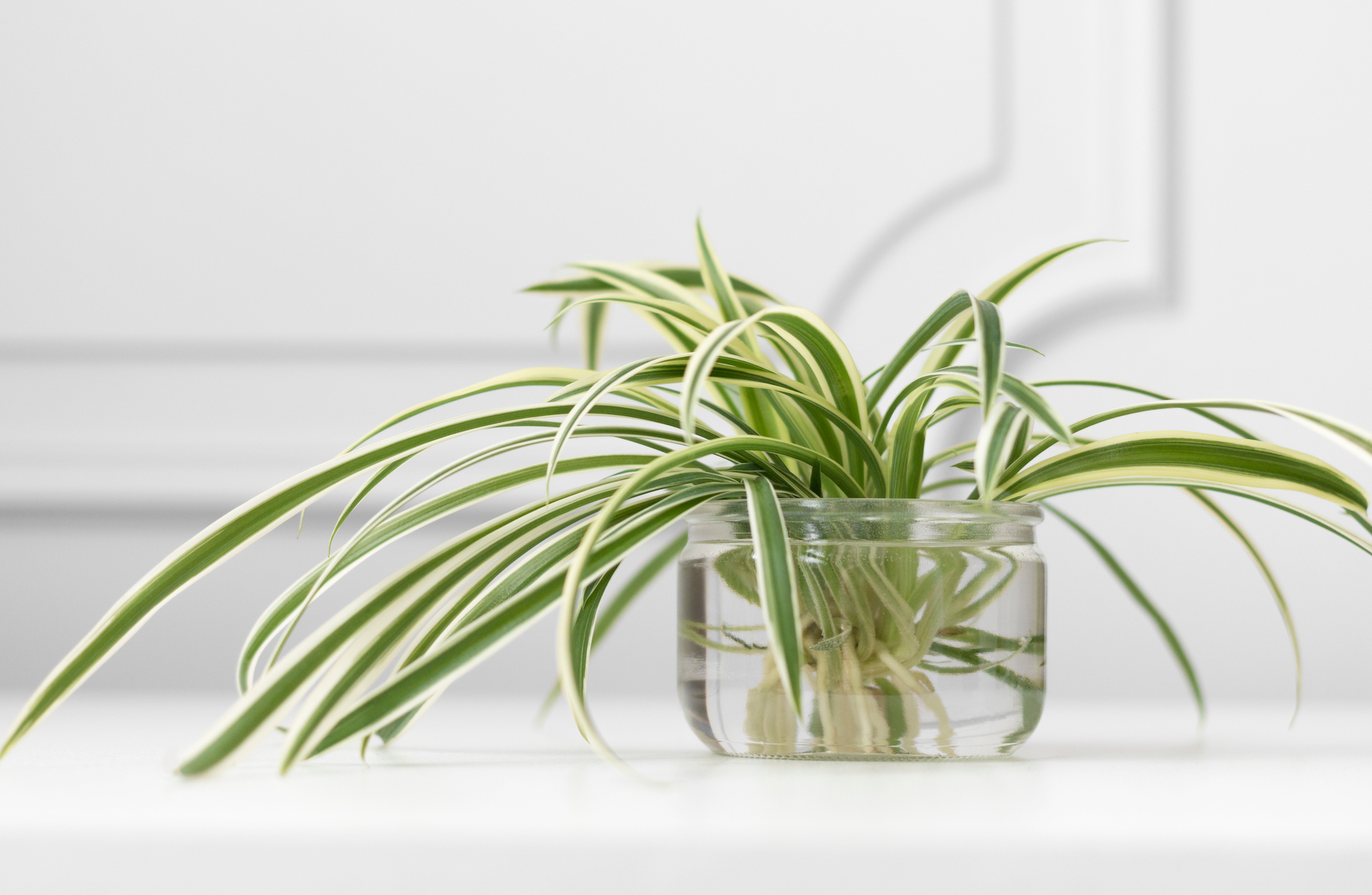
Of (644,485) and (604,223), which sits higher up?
(604,223)

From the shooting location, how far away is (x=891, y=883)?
0.83ft

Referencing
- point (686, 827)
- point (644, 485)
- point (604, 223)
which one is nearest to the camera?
point (686, 827)

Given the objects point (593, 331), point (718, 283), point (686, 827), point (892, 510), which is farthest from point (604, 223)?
point (686, 827)

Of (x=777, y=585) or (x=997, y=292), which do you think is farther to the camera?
(x=997, y=292)

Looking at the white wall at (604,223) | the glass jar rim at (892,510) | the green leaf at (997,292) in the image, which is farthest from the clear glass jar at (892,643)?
the white wall at (604,223)

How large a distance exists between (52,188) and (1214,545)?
95cm

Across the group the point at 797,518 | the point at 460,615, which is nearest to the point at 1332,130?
the point at 797,518

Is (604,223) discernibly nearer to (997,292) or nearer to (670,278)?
(670,278)

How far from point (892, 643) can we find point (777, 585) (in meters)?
0.08

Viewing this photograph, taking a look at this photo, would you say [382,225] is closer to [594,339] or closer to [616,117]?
[616,117]

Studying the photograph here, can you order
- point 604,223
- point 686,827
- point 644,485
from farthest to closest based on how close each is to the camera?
point 604,223 < point 644,485 < point 686,827

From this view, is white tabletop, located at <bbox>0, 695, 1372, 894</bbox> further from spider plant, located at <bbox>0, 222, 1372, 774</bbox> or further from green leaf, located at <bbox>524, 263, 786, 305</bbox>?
green leaf, located at <bbox>524, 263, 786, 305</bbox>

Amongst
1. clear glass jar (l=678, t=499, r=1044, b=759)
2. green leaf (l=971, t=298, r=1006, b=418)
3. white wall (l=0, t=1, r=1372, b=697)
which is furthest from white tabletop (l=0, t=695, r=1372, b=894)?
white wall (l=0, t=1, r=1372, b=697)

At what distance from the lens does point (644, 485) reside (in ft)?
1.31
